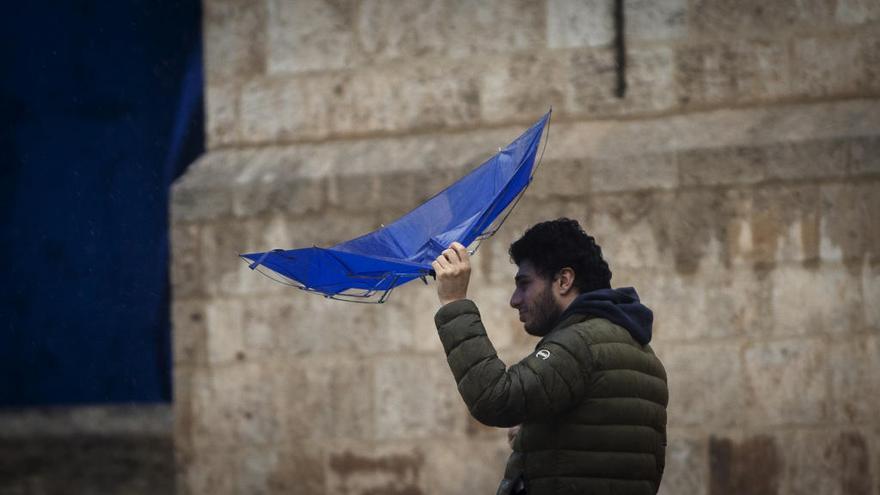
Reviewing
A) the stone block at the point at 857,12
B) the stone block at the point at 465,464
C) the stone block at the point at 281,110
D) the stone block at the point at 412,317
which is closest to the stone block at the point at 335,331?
the stone block at the point at 412,317

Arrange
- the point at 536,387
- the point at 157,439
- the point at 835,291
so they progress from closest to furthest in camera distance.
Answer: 1. the point at 536,387
2. the point at 835,291
3. the point at 157,439

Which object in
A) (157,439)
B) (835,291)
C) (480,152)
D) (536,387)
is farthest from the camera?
(157,439)

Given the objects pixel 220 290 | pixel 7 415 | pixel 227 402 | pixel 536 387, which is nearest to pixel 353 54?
pixel 220 290

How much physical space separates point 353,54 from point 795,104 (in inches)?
81.2

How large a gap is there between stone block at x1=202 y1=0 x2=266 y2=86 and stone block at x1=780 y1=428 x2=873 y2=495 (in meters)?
3.06

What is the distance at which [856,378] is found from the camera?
6012mm

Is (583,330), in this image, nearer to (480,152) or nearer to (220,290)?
(480,152)

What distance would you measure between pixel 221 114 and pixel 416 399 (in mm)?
1724

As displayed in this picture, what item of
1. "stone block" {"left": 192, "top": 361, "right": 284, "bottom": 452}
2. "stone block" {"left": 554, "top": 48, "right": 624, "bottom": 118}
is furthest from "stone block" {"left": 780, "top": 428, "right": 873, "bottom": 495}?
"stone block" {"left": 192, "top": 361, "right": 284, "bottom": 452}

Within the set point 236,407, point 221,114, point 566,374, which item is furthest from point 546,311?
point 221,114

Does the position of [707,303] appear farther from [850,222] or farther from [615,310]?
[615,310]

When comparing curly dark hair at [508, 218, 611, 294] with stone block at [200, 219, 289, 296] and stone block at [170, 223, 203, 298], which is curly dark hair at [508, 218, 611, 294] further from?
stone block at [170, 223, 203, 298]

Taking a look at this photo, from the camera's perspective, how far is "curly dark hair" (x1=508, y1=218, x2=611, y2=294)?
13.4 ft

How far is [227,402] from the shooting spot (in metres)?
6.69
